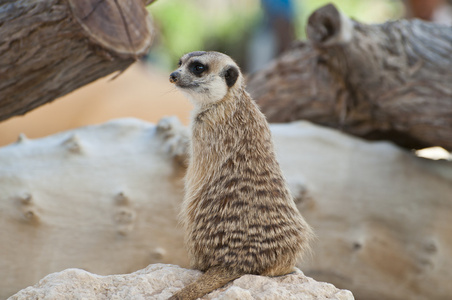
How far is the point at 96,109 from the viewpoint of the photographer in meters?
7.02

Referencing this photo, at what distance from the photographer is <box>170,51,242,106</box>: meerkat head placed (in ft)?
5.80

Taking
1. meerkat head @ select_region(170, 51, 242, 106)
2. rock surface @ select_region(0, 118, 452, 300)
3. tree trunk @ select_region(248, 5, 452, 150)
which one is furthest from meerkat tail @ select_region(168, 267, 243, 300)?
tree trunk @ select_region(248, 5, 452, 150)

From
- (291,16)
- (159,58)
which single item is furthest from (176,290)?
(159,58)

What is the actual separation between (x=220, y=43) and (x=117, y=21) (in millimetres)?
11665

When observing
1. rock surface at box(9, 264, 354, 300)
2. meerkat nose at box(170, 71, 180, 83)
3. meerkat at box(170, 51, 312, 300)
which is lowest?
rock surface at box(9, 264, 354, 300)

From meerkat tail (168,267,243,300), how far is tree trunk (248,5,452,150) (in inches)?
59.1

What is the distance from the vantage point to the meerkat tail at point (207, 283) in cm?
155

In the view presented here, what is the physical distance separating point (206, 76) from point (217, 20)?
41.7 feet

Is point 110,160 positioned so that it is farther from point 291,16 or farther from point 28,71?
point 291,16

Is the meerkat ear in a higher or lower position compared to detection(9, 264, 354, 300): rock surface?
higher

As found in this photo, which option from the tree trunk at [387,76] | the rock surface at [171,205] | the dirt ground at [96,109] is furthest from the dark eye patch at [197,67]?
the dirt ground at [96,109]

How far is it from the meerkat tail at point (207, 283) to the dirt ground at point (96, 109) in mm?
4956

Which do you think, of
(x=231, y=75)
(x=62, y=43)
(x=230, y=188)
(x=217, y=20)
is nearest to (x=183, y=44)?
(x=217, y=20)

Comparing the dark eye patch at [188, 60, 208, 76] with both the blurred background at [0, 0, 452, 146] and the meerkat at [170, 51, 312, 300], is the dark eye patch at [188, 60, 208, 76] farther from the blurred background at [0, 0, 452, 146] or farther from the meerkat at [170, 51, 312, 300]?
the blurred background at [0, 0, 452, 146]
